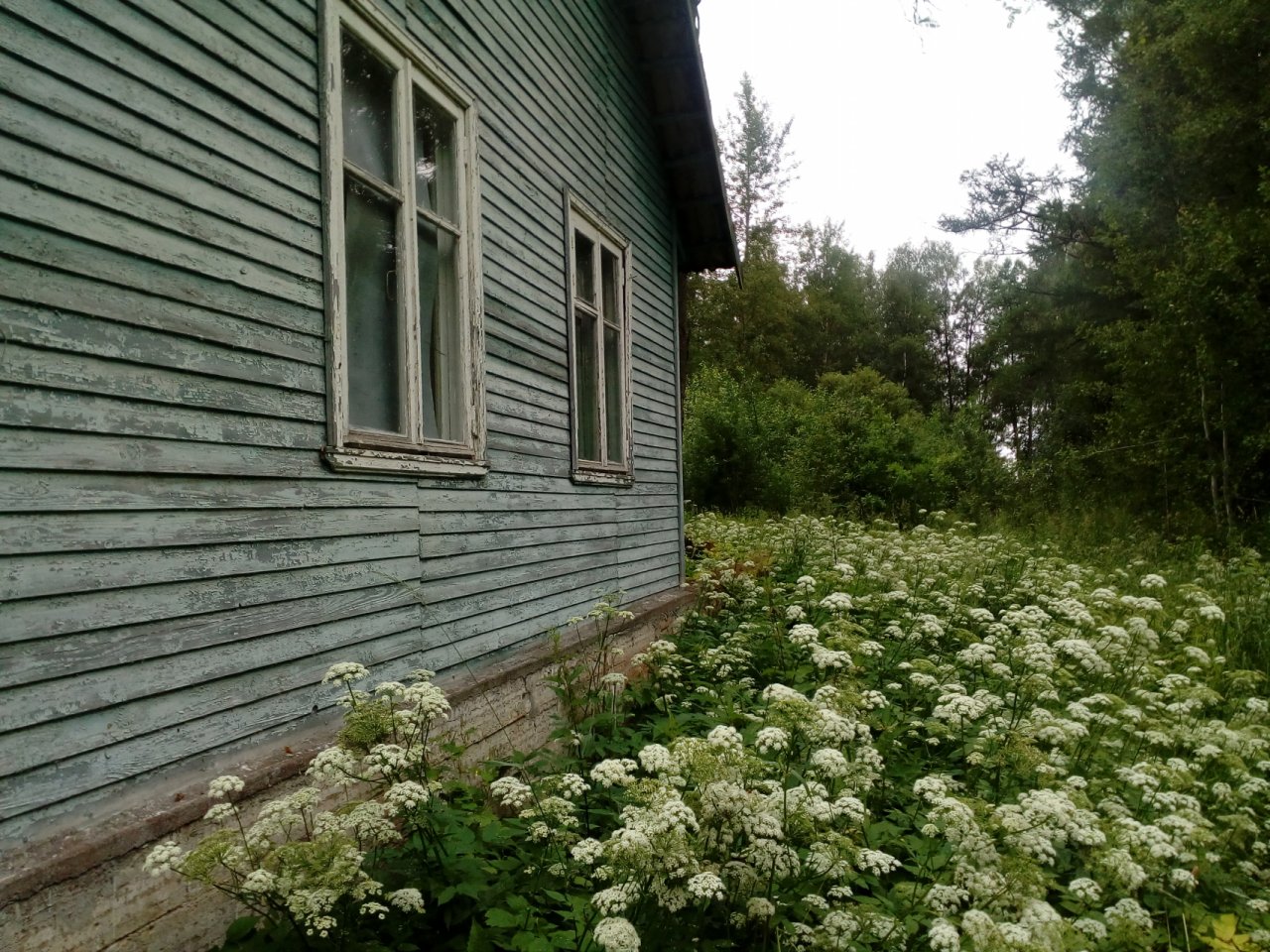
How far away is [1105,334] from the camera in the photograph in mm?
13688

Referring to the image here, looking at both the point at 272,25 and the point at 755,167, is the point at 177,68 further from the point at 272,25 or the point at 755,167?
the point at 755,167

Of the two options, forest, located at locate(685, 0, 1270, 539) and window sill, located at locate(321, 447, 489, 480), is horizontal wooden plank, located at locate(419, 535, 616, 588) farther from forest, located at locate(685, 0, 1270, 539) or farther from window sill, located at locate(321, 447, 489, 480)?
forest, located at locate(685, 0, 1270, 539)

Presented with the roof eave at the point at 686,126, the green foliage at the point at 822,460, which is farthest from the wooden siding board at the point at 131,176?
the green foliage at the point at 822,460

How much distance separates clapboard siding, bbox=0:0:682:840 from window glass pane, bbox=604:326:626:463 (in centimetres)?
253

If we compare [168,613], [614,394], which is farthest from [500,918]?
[614,394]

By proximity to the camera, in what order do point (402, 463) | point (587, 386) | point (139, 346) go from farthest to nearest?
point (587, 386) → point (402, 463) → point (139, 346)

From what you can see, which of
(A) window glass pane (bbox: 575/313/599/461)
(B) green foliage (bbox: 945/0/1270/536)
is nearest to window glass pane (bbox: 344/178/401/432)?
(A) window glass pane (bbox: 575/313/599/461)

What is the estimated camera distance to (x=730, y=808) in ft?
7.29

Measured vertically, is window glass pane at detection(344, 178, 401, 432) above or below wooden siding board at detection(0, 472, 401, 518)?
above

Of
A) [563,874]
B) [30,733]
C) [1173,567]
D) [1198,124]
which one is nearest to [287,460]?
[30,733]

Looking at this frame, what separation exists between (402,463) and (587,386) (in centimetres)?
292

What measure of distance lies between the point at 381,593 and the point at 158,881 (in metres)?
1.39

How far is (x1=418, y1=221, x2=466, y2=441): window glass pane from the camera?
3912mm

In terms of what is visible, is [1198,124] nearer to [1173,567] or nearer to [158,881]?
[1173,567]
